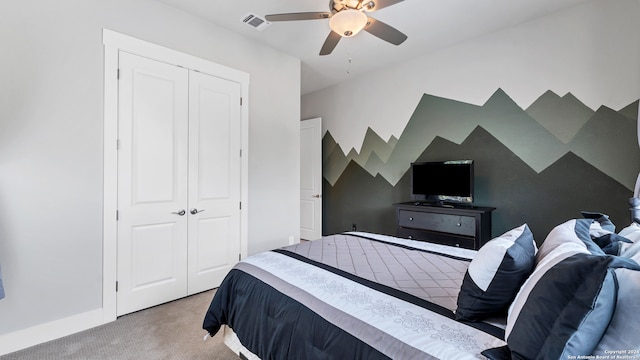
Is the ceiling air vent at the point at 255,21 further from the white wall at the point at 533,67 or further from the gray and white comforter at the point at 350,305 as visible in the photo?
the gray and white comforter at the point at 350,305

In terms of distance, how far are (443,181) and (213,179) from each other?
2.57 meters

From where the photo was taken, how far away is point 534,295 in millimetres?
792

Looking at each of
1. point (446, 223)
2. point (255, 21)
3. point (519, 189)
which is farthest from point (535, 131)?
point (255, 21)

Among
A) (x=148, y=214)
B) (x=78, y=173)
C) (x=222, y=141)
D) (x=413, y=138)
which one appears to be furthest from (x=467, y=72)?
(x=78, y=173)

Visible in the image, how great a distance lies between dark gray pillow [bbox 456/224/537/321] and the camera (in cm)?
98

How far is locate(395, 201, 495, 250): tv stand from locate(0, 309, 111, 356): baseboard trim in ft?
9.95

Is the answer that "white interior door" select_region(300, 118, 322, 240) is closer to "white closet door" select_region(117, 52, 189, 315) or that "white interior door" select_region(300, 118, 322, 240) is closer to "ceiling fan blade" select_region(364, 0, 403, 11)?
"white closet door" select_region(117, 52, 189, 315)

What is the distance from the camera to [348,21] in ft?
6.41

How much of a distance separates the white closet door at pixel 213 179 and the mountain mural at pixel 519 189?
218cm

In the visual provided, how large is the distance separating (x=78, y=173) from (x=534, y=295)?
2.84m

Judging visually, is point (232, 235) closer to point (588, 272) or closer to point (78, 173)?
point (78, 173)

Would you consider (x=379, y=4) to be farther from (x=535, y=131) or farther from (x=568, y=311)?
(x=535, y=131)

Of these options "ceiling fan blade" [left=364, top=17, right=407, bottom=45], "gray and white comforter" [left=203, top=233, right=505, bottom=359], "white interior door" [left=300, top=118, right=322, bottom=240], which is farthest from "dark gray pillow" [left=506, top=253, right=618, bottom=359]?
"white interior door" [left=300, top=118, right=322, bottom=240]

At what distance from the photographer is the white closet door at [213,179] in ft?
9.06
